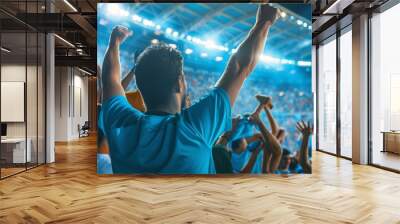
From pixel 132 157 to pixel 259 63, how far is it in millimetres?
2837

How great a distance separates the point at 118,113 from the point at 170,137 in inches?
39.9

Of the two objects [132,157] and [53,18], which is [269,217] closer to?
[132,157]

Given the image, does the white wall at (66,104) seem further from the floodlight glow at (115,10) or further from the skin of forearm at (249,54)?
the skin of forearm at (249,54)

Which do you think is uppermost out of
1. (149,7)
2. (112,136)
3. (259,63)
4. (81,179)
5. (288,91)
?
(149,7)

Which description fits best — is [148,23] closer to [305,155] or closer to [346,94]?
[305,155]

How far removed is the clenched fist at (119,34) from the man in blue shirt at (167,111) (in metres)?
0.02

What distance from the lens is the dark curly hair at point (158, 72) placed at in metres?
6.30

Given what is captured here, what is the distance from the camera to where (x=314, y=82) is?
1134 centimetres

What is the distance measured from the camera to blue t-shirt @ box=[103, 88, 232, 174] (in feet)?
20.8

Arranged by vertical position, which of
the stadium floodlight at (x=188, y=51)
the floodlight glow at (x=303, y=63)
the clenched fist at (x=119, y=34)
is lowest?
the floodlight glow at (x=303, y=63)

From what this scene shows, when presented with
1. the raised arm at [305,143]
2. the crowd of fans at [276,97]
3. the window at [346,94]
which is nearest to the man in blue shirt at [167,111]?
the crowd of fans at [276,97]

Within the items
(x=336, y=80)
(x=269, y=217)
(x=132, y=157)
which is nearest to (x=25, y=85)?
(x=132, y=157)

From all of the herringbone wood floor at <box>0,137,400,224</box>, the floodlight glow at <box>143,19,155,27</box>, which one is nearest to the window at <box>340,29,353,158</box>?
the herringbone wood floor at <box>0,137,400,224</box>

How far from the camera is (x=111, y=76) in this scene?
6.29m
